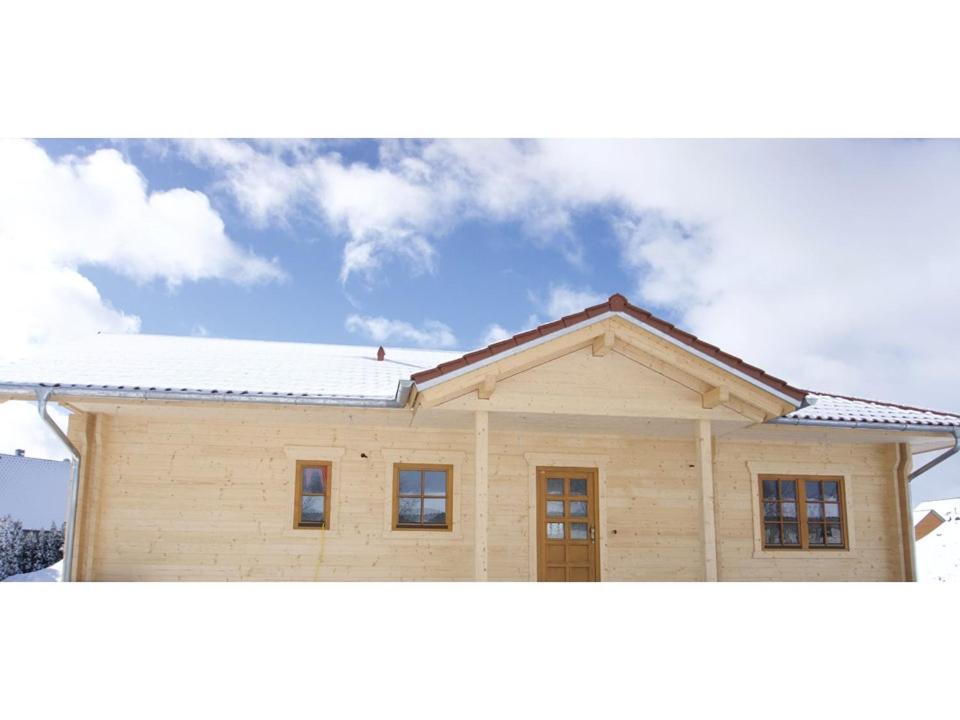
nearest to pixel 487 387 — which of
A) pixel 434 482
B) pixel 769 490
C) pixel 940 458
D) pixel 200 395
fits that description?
pixel 434 482

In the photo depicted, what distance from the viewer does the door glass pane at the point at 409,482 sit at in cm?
1194

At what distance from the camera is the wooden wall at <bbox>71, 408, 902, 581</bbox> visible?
11.4 metres

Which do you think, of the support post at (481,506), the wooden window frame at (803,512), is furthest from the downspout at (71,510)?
the wooden window frame at (803,512)

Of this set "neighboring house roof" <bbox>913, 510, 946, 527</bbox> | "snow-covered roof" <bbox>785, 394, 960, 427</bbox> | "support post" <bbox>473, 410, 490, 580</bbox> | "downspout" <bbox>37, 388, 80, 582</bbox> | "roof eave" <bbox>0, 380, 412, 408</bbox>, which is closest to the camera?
"support post" <bbox>473, 410, 490, 580</bbox>

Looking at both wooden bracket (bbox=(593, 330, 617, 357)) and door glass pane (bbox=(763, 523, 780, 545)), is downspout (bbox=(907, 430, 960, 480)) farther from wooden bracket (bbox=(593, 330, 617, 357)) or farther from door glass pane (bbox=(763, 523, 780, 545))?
wooden bracket (bbox=(593, 330, 617, 357))

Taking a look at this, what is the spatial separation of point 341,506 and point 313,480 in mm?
508

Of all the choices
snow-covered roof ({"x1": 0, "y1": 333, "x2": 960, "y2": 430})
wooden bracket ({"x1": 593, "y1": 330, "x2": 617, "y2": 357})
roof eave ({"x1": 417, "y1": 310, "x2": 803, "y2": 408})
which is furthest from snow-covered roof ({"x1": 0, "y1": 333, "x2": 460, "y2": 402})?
wooden bracket ({"x1": 593, "y1": 330, "x2": 617, "y2": 357})

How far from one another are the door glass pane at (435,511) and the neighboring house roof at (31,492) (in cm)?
1166

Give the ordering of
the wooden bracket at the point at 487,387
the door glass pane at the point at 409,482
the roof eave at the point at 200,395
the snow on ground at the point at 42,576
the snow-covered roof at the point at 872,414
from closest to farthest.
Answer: the wooden bracket at the point at 487,387 < the roof eave at the point at 200,395 < the snow-covered roof at the point at 872,414 < the door glass pane at the point at 409,482 < the snow on ground at the point at 42,576

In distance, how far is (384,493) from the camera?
38.8 ft

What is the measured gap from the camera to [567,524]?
12.2 metres

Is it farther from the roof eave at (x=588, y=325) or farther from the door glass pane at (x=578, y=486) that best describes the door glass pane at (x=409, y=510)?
the roof eave at (x=588, y=325)

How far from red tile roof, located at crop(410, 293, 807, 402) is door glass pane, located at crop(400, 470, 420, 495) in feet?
8.38
